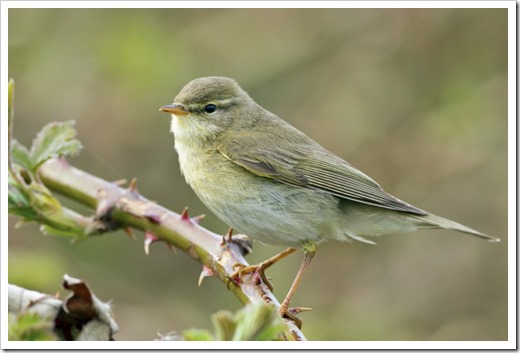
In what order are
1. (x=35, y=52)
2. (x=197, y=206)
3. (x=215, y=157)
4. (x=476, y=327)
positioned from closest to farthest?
(x=215, y=157) → (x=476, y=327) → (x=35, y=52) → (x=197, y=206)

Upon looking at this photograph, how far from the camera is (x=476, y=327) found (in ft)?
14.7

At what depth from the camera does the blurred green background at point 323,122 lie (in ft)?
16.0

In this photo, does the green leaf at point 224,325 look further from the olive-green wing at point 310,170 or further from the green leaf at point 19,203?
the olive-green wing at point 310,170

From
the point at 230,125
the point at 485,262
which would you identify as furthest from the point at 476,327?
the point at 230,125

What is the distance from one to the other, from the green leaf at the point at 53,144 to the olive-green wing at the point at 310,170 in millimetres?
992

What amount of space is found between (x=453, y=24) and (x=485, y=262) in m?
1.79

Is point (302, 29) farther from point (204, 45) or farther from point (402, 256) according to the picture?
point (402, 256)

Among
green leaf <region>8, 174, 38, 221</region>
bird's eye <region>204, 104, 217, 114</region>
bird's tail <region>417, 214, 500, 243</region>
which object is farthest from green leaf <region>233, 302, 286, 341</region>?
bird's eye <region>204, 104, 217, 114</region>

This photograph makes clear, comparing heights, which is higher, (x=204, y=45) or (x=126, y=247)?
(x=204, y=45)

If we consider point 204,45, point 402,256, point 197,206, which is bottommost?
point 197,206

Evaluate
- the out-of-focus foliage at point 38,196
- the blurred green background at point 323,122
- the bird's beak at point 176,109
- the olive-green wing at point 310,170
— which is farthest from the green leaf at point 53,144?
the blurred green background at point 323,122

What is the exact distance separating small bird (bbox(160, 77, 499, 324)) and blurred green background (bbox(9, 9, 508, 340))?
3.62 ft

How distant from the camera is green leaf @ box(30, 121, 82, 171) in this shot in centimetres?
303

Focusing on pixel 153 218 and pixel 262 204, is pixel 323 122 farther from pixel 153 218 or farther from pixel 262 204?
pixel 153 218
